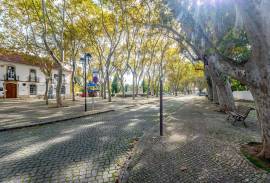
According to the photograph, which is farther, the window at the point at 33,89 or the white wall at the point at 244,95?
the window at the point at 33,89

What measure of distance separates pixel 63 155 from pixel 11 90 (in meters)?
36.0

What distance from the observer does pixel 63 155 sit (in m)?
4.66

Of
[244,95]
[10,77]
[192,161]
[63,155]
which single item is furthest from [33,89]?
[192,161]

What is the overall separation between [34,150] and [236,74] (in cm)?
564

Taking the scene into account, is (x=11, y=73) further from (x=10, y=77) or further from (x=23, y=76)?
(x=23, y=76)

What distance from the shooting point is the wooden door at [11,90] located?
33.3 m

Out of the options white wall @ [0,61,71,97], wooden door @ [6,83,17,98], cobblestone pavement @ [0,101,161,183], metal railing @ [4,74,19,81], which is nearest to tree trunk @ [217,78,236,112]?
cobblestone pavement @ [0,101,161,183]

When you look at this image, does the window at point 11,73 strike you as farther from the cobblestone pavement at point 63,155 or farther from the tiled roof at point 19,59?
the cobblestone pavement at point 63,155

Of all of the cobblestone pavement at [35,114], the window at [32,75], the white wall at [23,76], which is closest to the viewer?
the cobblestone pavement at [35,114]

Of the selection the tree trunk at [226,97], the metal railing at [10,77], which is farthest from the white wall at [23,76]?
the tree trunk at [226,97]

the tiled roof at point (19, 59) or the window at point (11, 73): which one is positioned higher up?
the tiled roof at point (19, 59)

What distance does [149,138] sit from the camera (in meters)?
6.22

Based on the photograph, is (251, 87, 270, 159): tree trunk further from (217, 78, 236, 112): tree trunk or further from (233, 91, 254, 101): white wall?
(233, 91, 254, 101): white wall

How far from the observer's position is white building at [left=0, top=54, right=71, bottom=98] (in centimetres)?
3250
